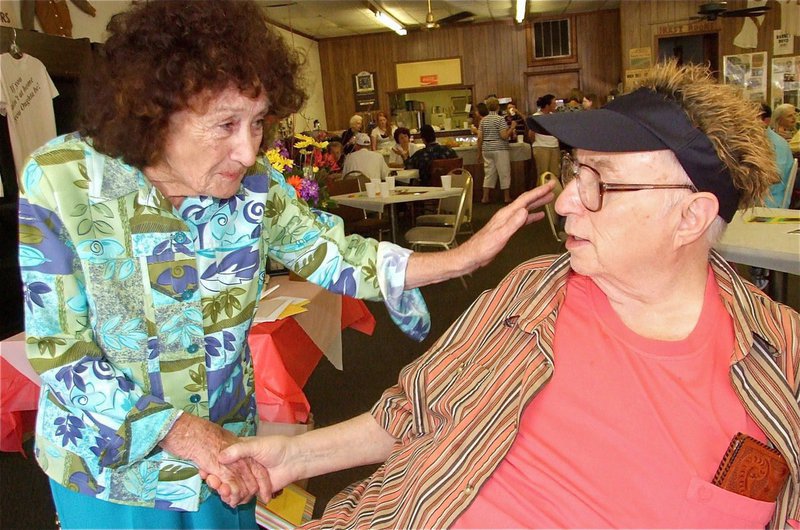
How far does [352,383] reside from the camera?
12.7ft

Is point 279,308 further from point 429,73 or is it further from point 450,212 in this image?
point 429,73

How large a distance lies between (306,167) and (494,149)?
7.98 metres

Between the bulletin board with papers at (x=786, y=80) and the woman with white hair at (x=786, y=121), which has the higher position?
the bulletin board with papers at (x=786, y=80)

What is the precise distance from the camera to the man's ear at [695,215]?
4.00 ft

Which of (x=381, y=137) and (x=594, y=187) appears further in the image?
(x=381, y=137)

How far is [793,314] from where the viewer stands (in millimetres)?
1230

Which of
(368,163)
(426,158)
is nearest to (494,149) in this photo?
(426,158)

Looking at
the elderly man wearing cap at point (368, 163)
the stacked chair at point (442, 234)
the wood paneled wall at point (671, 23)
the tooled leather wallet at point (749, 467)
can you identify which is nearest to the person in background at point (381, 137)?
the elderly man wearing cap at point (368, 163)

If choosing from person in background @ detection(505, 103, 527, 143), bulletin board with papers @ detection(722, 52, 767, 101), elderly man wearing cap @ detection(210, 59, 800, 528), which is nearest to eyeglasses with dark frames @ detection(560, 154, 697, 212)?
elderly man wearing cap @ detection(210, 59, 800, 528)

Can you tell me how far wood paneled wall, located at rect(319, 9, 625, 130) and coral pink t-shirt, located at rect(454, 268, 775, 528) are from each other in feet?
44.3

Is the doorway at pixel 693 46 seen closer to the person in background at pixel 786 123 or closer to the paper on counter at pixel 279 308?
the person in background at pixel 786 123

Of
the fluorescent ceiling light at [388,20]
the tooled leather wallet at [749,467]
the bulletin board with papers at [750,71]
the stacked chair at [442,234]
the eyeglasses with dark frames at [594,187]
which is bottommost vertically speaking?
the stacked chair at [442,234]

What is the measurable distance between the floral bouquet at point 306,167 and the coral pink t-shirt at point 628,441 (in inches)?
71.1

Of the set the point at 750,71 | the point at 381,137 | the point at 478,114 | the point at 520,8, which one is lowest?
the point at 381,137
